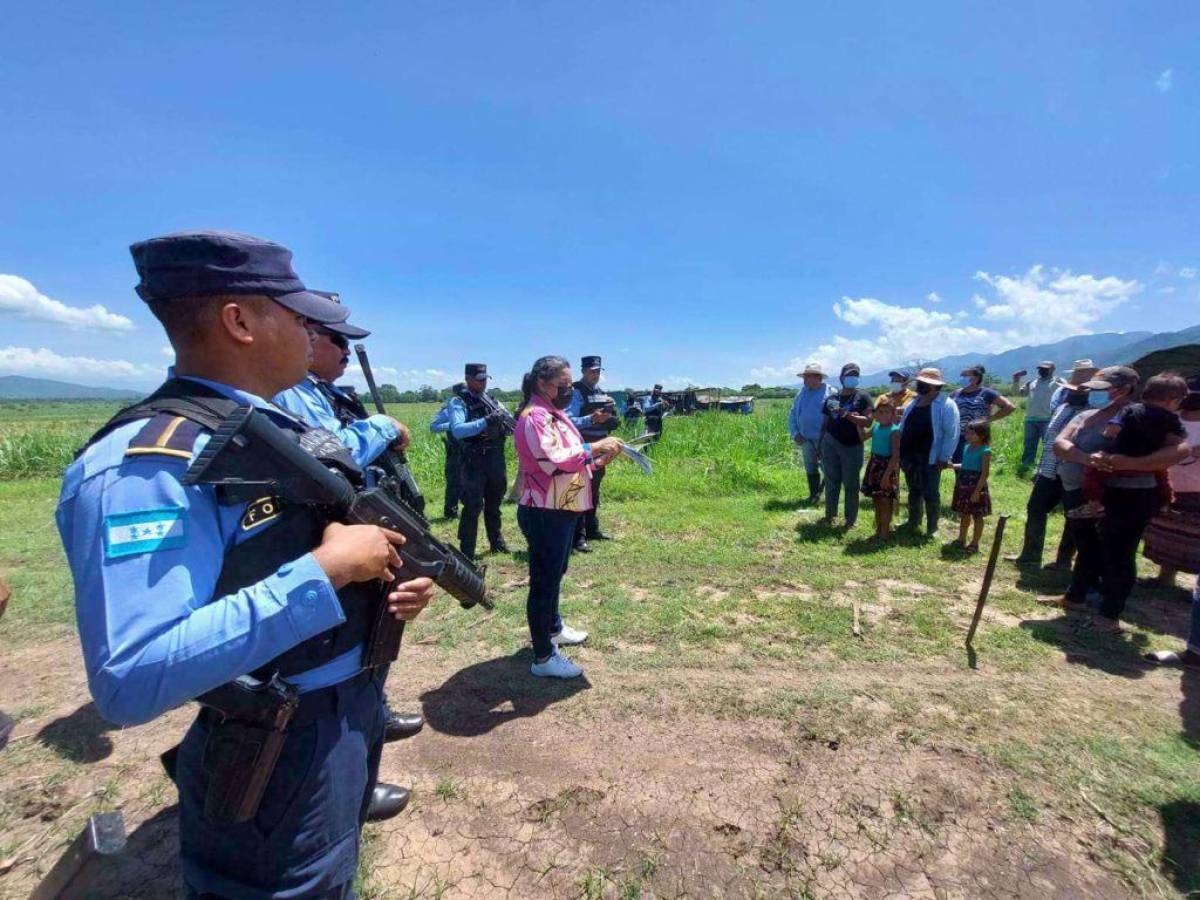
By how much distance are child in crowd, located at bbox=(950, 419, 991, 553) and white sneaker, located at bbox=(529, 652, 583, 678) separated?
4.83 metres

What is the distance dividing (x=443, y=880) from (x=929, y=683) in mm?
3048

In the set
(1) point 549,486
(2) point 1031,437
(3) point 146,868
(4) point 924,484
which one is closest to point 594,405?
(1) point 549,486

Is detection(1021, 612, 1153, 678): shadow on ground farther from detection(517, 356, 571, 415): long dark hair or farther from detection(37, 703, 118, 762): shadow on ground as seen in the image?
detection(37, 703, 118, 762): shadow on ground

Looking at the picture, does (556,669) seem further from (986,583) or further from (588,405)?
(588,405)

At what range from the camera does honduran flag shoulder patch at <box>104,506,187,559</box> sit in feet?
3.12

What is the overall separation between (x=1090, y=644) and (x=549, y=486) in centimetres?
412

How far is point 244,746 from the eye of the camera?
1228 mm

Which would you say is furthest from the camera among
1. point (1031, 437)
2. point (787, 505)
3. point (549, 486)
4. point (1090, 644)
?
point (1031, 437)

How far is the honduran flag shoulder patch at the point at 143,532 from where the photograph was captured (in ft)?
3.12

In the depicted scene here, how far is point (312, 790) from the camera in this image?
4.39 feet

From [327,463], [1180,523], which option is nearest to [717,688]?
[327,463]

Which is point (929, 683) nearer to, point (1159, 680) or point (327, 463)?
point (1159, 680)

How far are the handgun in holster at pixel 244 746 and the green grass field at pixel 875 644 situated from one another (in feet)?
7.64

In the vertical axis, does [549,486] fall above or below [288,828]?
above
